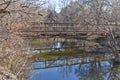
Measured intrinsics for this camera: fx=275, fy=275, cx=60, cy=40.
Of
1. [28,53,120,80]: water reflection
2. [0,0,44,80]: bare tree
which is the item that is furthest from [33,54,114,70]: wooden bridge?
[0,0,44,80]: bare tree

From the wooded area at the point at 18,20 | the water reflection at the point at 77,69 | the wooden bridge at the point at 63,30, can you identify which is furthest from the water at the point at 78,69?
the wooden bridge at the point at 63,30

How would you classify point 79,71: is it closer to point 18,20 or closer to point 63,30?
point 18,20

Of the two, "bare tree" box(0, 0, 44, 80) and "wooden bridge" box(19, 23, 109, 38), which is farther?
"wooden bridge" box(19, 23, 109, 38)

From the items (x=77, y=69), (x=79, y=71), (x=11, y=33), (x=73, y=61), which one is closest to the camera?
(x=11, y=33)

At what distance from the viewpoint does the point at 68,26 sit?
1272 inches

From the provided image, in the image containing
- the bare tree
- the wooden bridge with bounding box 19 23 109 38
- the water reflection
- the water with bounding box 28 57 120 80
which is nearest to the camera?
the bare tree

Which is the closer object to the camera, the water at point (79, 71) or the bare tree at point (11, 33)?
the bare tree at point (11, 33)

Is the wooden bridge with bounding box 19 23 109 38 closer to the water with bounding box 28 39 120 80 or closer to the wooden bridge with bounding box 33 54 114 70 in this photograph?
the wooden bridge with bounding box 33 54 114 70

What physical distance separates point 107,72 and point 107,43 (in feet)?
27.5

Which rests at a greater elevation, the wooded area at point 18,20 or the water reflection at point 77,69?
the wooded area at point 18,20

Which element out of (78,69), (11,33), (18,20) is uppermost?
(18,20)

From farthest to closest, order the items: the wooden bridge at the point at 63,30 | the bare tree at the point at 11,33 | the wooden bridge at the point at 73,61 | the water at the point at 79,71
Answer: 1. the wooden bridge at the point at 63,30
2. the wooden bridge at the point at 73,61
3. the water at the point at 79,71
4. the bare tree at the point at 11,33

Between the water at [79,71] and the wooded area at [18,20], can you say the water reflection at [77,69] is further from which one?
the wooded area at [18,20]

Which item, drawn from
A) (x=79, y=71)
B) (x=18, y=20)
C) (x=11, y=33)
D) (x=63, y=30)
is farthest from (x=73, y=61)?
(x=11, y=33)
